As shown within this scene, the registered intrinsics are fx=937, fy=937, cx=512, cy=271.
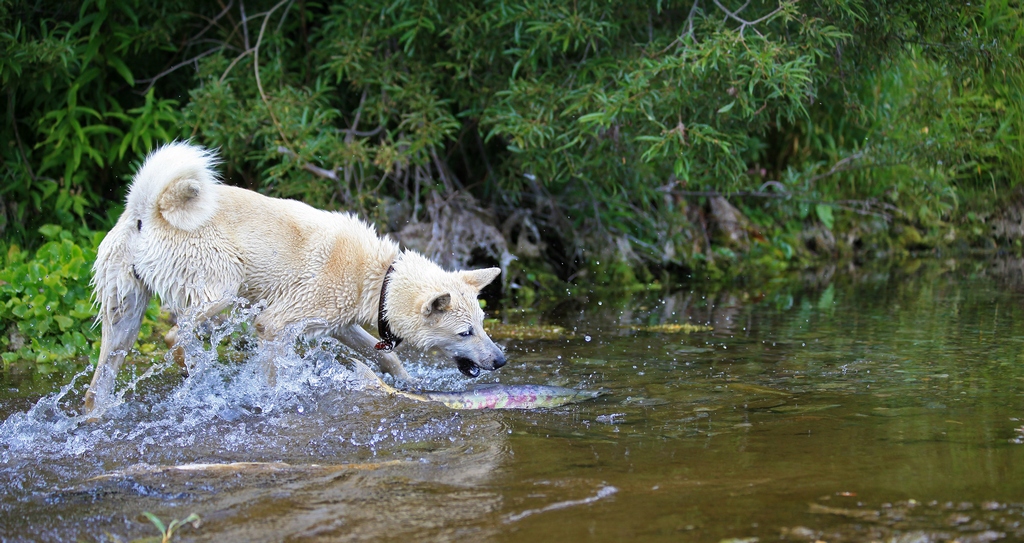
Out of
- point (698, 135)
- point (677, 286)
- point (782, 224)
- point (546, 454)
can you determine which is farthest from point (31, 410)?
point (782, 224)

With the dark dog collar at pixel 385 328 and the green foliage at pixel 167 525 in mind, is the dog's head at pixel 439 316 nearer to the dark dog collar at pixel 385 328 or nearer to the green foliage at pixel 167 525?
the dark dog collar at pixel 385 328

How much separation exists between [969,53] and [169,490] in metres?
7.56

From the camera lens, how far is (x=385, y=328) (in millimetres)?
5586

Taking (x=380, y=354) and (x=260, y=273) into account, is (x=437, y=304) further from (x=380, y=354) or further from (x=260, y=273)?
(x=260, y=273)

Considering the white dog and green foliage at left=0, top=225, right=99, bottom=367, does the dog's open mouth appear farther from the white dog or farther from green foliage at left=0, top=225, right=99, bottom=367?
green foliage at left=0, top=225, right=99, bottom=367

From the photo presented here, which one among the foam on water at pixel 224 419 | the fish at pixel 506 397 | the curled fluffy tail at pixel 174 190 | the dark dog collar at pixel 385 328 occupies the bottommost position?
the foam on water at pixel 224 419

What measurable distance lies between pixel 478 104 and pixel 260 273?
4241 mm

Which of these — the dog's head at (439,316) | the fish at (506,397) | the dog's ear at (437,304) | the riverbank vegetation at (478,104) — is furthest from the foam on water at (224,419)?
the riverbank vegetation at (478,104)

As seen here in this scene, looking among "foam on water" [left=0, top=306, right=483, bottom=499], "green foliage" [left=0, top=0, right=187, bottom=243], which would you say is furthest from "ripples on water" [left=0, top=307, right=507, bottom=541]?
"green foliage" [left=0, top=0, right=187, bottom=243]

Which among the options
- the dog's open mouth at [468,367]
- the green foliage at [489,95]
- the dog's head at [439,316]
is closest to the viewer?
the dog's head at [439,316]

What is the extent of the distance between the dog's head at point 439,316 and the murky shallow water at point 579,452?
37cm

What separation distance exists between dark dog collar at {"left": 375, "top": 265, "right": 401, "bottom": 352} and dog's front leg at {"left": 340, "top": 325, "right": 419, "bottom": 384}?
274 mm

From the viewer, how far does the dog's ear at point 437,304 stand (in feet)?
17.5

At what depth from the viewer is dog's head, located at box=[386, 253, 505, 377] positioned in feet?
18.0
